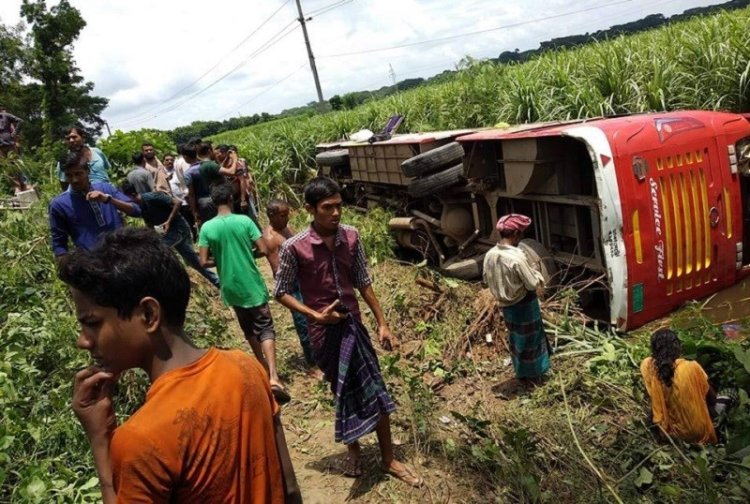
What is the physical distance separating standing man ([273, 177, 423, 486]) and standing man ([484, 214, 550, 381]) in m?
1.20

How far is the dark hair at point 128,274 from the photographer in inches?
50.9

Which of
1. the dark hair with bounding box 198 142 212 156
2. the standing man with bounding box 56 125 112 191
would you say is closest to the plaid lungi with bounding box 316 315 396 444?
the standing man with bounding box 56 125 112 191

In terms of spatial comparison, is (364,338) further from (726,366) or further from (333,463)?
(726,366)

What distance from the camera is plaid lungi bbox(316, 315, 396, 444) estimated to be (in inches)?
124

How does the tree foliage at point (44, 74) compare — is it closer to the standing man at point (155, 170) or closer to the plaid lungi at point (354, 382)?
the standing man at point (155, 170)

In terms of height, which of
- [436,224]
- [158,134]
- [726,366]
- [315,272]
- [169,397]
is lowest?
[726,366]

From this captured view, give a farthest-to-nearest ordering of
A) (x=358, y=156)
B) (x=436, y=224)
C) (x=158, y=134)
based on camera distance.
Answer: (x=158, y=134), (x=358, y=156), (x=436, y=224)

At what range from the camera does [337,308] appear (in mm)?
3127

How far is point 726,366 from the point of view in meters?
3.32

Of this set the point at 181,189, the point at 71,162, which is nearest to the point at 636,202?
the point at 71,162

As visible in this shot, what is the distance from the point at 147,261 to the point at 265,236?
11.6 ft

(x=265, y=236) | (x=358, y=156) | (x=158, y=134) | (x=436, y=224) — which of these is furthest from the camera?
(x=158, y=134)

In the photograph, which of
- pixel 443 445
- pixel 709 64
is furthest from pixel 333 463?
pixel 709 64

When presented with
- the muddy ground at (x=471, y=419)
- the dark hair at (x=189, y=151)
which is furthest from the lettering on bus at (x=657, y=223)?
the dark hair at (x=189, y=151)
